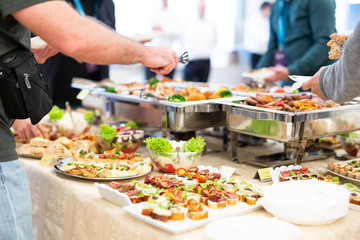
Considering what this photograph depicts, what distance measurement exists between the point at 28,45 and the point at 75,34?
21 cm

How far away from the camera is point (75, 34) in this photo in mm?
1148

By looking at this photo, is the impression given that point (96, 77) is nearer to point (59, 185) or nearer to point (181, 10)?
point (59, 185)

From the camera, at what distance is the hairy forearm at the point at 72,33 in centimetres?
109

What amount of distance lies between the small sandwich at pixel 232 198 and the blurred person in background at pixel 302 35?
5.74ft

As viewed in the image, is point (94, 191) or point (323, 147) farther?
point (323, 147)

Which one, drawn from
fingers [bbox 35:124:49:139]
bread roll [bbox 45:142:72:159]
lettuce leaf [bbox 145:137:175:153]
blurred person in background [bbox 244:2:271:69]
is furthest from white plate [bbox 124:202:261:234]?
blurred person in background [bbox 244:2:271:69]

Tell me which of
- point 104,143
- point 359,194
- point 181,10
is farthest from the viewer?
point 181,10

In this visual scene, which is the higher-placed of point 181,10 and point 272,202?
point 181,10

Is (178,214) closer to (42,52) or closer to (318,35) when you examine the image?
(42,52)

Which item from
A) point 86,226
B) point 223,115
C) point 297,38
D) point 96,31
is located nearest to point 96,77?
point 297,38

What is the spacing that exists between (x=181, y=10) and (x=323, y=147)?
6.14 metres

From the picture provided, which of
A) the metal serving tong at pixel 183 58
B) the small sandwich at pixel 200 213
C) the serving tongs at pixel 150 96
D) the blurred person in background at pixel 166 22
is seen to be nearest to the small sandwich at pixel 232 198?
the small sandwich at pixel 200 213

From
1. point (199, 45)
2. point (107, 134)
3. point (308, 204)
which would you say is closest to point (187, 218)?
point (308, 204)

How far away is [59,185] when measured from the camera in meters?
1.77
